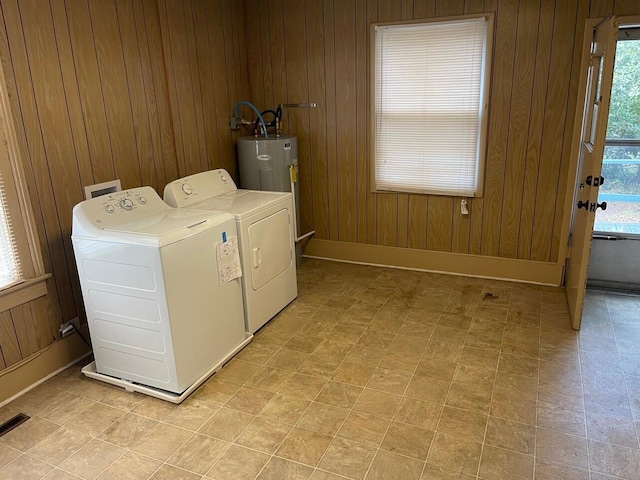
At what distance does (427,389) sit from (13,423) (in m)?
2.14

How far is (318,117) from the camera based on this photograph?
170 inches

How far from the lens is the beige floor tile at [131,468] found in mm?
2045

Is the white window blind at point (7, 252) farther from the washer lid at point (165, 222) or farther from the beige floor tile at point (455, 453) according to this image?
the beige floor tile at point (455, 453)

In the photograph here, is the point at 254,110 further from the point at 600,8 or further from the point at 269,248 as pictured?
the point at 600,8

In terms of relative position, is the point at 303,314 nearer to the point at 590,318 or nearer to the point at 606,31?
the point at 590,318

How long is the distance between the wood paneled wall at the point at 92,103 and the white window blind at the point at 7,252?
0.51 ft

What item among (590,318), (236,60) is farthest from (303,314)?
(236,60)

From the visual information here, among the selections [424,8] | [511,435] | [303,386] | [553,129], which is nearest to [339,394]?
[303,386]

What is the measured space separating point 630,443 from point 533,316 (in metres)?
1.29

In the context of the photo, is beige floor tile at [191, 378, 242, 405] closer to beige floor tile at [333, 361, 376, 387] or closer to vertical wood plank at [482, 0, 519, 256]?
beige floor tile at [333, 361, 376, 387]

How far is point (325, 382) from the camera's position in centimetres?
268

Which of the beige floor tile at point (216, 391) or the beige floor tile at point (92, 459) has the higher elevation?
the beige floor tile at point (92, 459)

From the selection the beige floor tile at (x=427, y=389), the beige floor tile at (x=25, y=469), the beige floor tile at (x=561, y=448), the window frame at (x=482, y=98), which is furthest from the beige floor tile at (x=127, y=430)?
the window frame at (x=482, y=98)

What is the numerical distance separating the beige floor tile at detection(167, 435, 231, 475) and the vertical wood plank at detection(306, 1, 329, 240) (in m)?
2.65
